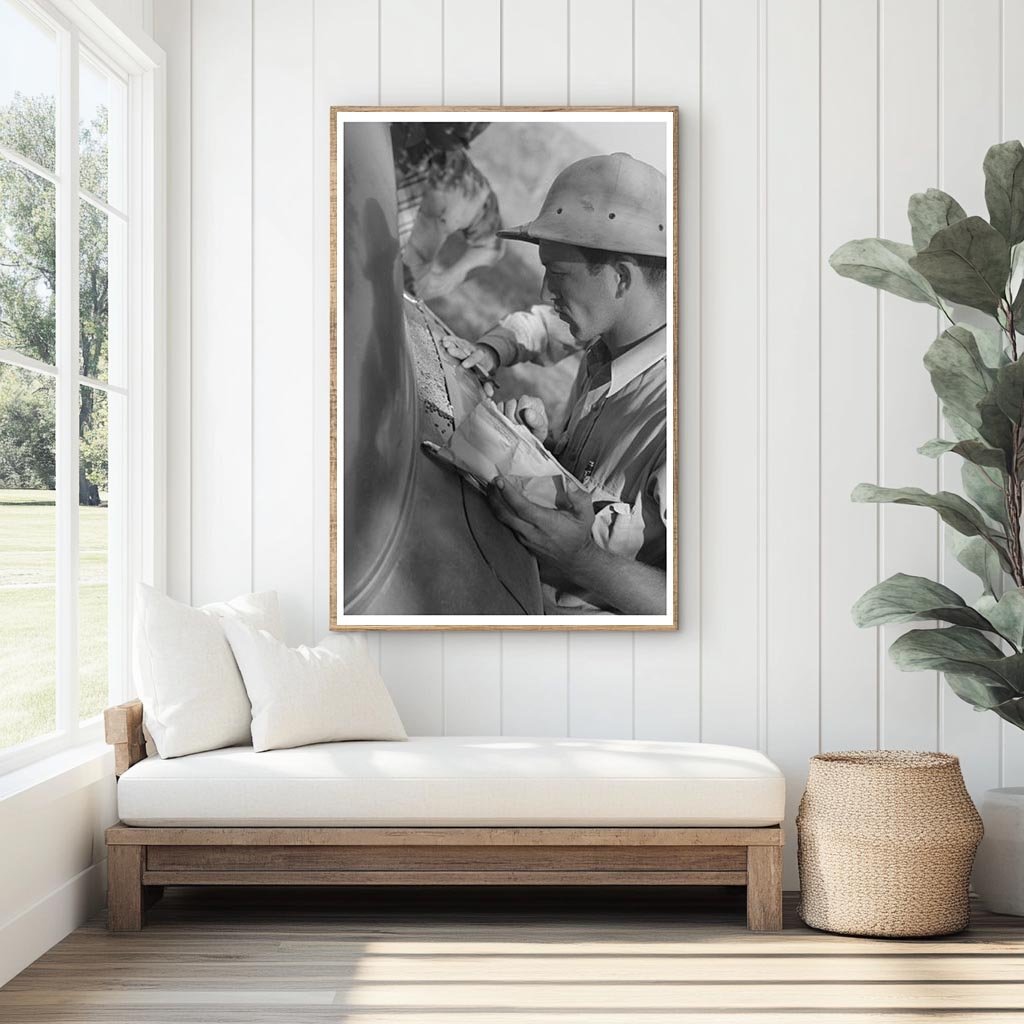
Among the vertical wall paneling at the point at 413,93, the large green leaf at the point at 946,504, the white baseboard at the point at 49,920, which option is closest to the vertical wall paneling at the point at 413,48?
the vertical wall paneling at the point at 413,93

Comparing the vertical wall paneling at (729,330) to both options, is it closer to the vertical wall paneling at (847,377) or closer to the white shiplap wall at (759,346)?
the white shiplap wall at (759,346)

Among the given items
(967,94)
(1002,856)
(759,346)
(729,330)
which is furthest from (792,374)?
(1002,856)

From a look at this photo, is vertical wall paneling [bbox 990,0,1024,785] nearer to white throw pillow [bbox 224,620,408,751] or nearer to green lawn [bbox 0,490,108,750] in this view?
white throw pillow [bbox 224,620,408,751]

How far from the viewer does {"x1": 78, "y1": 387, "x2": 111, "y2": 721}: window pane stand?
3354 mm

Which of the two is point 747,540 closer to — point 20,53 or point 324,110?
point 324,110

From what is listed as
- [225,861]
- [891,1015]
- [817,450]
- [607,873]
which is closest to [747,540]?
[817,450]

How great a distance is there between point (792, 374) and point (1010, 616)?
959 mm

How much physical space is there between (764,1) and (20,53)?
2.13 meters

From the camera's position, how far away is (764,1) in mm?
3684

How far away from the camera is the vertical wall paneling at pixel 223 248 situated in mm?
3738

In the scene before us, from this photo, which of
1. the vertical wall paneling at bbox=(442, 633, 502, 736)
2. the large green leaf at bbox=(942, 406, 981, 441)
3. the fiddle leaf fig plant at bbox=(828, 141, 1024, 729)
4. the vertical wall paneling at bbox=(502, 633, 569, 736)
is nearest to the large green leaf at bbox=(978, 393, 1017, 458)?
the fiddle leaf fig plant at bbox=(828, 141, 1024, 729)

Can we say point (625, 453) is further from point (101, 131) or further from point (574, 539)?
point (101, 131)

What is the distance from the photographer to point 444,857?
123 inches

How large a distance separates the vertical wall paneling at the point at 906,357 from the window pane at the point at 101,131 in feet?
7.49
